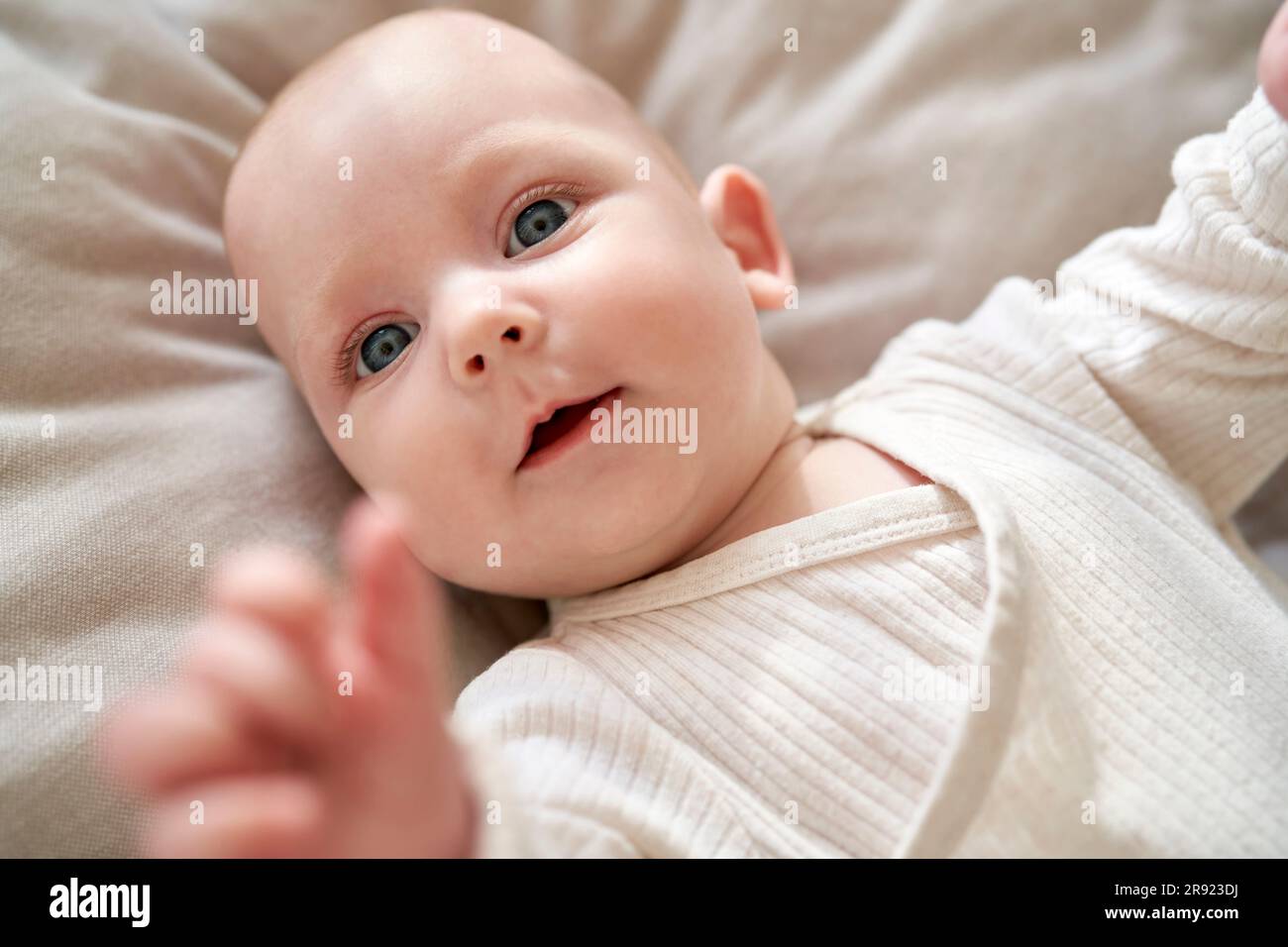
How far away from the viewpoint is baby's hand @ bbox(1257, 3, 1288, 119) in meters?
1.05

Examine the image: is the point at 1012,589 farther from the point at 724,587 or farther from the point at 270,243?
the point at 270,243

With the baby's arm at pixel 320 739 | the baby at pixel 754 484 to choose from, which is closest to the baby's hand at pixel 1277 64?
the baby at pixel 754 484

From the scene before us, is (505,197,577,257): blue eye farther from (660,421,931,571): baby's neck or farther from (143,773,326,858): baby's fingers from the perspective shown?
(143,773,326,858): baby's fingers

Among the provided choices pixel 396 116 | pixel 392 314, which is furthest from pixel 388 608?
pixel 396 116

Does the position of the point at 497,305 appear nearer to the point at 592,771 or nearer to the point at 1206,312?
the point at 592,771

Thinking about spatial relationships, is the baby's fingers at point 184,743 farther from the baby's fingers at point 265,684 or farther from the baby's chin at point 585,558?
the baby's chin at point 585,558

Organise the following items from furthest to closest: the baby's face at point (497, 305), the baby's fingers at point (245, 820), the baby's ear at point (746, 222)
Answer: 1. the baby's ear at point (746, 222)
2. the baby's face at point (497, 305)
3. the baby's fingers at point (245, 820)

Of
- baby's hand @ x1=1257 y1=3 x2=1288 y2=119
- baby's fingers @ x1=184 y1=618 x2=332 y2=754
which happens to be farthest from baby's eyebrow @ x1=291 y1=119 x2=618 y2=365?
baby's hand @ x1=1257 y1=3 x2=1288 y2=119

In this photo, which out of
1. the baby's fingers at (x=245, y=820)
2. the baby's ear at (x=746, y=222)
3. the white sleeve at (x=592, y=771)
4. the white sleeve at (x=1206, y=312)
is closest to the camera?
the baby's fingers at (x=245, y=820)

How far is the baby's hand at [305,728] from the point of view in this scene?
620 mm

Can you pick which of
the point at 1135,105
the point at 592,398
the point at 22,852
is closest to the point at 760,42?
the point at 1135,105

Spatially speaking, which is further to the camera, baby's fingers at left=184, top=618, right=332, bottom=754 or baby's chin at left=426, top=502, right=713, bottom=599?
baby's chin at left=426, top=502, right=713, bottom=599

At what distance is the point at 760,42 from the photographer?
1.58 metres

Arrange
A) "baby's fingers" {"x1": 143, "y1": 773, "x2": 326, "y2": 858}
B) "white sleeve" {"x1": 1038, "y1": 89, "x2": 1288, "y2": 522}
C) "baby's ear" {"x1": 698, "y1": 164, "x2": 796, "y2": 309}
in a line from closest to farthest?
"baby's fingers" {"x1": 143, "y1": 773, "x2": 326, "y2": 858}, "white sleeve" {"x1": 1038, "y1": 89, "x2": 1288, "y2": 522}, "baby's ear" {"x1": 698, "y1": 164, "x2": 796, "y2": 309}
